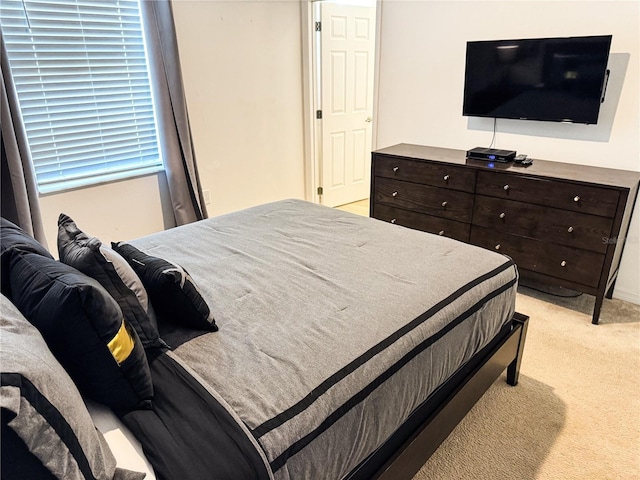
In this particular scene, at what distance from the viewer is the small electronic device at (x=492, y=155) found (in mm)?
2987

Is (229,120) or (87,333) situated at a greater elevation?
(229,120)

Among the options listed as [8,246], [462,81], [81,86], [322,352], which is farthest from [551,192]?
[81,86]

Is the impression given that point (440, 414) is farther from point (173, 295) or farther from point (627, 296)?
point (627, 296)

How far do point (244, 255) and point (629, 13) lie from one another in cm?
260

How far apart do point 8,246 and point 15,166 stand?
1766mm

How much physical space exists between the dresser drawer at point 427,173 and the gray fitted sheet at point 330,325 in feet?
3.34

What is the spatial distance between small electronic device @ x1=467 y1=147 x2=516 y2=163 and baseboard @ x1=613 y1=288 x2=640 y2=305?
1.12 m

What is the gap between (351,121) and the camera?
4641 millimetres

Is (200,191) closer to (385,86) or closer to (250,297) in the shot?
(385,86)

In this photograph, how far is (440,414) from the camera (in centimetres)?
156

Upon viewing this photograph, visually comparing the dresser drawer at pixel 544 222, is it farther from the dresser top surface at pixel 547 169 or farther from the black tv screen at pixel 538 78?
the black tv screen at pixel 538 78

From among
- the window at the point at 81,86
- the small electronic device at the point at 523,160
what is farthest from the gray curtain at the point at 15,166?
the small electronic device at the point at 523,160

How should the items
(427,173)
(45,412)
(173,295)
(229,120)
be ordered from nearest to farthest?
(45,412) < (173,295) < (427,173) < (229,120)

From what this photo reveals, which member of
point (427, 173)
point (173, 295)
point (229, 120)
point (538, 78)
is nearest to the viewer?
point (173, 295)
